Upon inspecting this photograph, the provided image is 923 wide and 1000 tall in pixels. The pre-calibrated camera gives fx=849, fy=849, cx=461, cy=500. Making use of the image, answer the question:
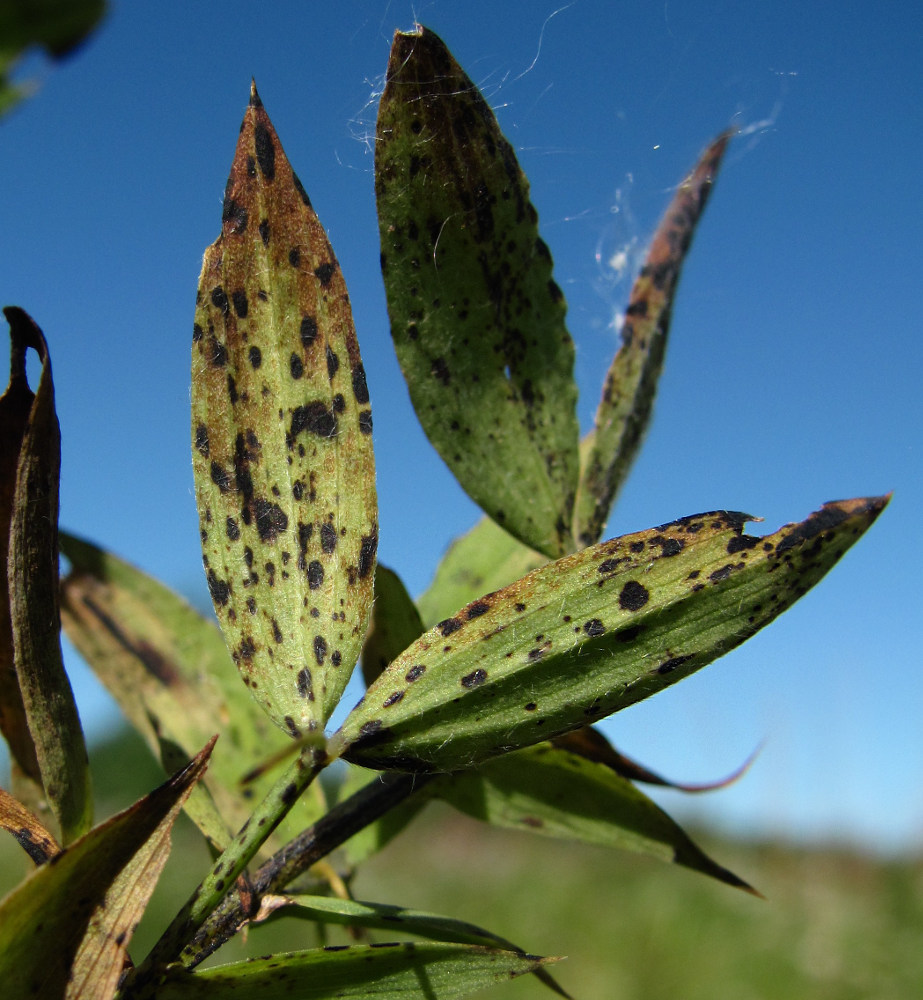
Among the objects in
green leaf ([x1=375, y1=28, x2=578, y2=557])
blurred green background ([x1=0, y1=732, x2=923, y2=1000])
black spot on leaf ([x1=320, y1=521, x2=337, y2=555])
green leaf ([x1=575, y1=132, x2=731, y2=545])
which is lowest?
black spot on leaf ([x1=320, y1=521, x2=337, y2=555])

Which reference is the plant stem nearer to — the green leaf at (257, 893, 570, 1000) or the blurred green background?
the green leaf at (257, 893, 570, 1000)

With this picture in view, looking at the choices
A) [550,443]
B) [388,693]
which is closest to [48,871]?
[388,693]

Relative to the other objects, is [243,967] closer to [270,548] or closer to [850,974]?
[270,548]

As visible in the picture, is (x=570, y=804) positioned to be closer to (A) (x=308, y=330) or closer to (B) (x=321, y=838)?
(B) (x=321, y=838)

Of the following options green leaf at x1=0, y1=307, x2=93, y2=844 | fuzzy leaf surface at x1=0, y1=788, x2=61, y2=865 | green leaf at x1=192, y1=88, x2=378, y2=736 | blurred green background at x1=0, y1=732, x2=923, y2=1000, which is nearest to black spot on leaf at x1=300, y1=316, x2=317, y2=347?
green leaf at x1=192, y1=88, x2=378, y2=736

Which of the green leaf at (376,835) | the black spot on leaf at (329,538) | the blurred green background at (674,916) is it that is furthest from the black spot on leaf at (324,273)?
the blurred green background at (674,916)

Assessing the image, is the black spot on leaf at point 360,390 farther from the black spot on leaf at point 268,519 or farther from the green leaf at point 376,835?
the green leaf at point 376,835
